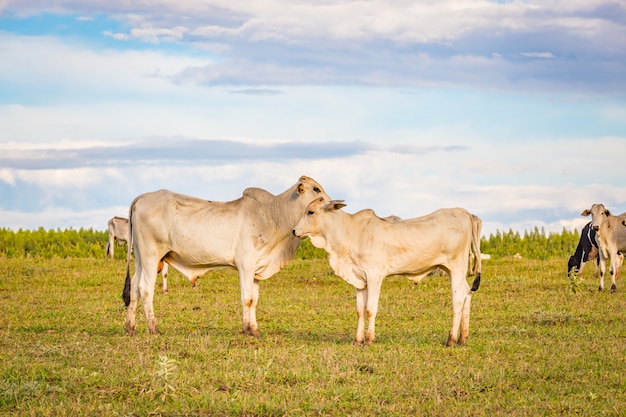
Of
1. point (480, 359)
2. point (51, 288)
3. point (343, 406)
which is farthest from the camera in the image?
point (51, 288)

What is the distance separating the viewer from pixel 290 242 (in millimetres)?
12203

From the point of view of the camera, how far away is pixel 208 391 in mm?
8070

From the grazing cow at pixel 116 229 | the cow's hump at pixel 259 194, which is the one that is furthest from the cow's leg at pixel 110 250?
the cow's hump at pixel 259 194

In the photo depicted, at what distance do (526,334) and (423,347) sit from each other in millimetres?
2112

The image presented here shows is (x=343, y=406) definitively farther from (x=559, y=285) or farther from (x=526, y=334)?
(x=559, y=285)

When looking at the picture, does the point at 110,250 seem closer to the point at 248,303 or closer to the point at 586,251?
the point at 586,251

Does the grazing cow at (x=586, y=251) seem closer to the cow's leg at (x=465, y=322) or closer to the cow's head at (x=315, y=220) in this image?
the cow's leg at (x=465, y=322)

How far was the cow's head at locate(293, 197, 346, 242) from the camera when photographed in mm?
11234

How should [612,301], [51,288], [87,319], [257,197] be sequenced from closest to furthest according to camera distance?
[257,197], [87,319], [612,301], [51,288]

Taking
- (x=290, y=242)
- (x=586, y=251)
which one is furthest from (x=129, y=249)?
(x=586, y=251)

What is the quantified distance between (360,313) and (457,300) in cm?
123

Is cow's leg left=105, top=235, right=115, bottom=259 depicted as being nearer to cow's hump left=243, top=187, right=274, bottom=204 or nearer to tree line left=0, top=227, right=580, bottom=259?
tree line left=0, top=227, right=580, bottom=259

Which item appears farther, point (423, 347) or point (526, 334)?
point (526, 334)

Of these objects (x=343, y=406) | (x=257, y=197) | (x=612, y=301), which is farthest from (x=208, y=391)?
(x=612, y=301)
